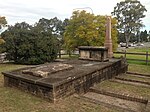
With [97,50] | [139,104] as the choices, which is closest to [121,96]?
[139,104]

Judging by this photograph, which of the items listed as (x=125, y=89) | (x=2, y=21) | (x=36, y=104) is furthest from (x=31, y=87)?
(x=2, y=21)

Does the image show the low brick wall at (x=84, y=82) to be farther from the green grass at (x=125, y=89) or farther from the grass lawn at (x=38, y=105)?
the green grass at (x=125, y=89)

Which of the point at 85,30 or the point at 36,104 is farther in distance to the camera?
the point at 85,30

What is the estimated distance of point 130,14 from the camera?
124ft

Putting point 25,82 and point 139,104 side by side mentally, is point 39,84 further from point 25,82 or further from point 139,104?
point 139,104

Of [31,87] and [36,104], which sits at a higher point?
[31,87]

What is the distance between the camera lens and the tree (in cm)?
3672

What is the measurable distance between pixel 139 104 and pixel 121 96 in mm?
672

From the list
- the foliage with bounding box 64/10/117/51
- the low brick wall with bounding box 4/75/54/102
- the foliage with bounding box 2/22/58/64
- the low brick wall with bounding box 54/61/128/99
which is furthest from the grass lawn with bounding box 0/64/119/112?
the foliage with bounding box 64/10/117/51

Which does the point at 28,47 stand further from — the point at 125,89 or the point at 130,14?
the point at 130,14

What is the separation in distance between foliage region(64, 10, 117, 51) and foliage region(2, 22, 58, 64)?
2012mm

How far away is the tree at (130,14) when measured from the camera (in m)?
36.7

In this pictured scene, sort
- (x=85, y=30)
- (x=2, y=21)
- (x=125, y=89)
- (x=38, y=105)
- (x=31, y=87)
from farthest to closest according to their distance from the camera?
1. (x=85, y=30)
2. (x=2, y=21)
3. (x=125, y=89)
4. (x=31, y=87)
5. (x=38, y=105)

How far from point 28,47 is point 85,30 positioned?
495cm
